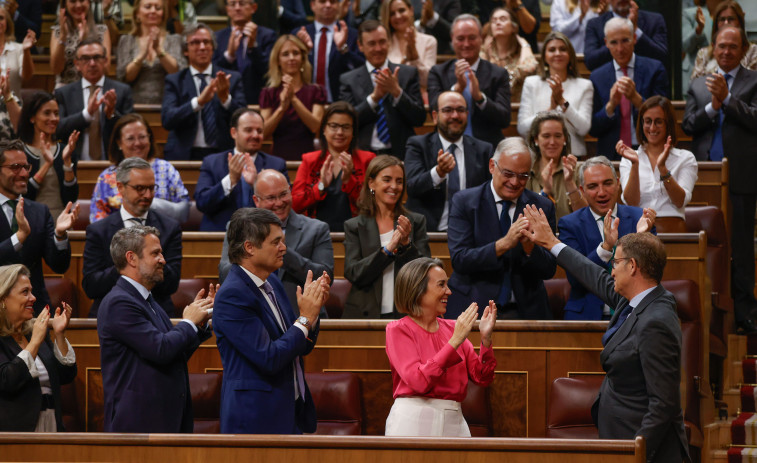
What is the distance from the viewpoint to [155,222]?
161 inches

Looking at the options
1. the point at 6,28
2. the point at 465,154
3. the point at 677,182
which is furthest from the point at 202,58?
the point at 677,182

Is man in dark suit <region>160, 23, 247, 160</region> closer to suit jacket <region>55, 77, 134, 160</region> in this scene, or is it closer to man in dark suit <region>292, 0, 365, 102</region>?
suit jacket <region>55, 77, 134, 160</region>

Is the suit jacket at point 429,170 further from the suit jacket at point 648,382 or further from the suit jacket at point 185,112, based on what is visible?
the suit jacket at point 648,382

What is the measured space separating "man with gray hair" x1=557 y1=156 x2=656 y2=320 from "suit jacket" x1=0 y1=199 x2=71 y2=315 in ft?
6.44

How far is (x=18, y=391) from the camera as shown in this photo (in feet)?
10.8

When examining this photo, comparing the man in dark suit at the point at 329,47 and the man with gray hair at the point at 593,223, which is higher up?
the man in dark suit at the point at 329,47

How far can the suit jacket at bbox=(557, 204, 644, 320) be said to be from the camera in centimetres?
383

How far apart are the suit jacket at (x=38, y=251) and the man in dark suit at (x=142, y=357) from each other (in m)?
1.01

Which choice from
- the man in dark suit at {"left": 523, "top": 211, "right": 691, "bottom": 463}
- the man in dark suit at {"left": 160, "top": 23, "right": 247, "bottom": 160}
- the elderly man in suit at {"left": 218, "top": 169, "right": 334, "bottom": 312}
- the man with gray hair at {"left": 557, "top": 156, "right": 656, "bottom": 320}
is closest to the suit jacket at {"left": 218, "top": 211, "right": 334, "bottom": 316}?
the elderly man in suit at {"left": 218, "top": 169, "right": 334, "bottom": 312}

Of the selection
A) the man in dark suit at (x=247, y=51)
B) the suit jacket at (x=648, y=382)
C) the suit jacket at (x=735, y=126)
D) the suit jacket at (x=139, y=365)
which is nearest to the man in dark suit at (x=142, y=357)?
the suit jacket at (x=139, y=365)

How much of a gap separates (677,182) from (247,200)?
6.19ft

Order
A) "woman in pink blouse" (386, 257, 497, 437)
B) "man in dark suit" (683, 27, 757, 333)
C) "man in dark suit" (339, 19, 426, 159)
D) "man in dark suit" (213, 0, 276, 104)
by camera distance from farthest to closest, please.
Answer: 1. "man in dark suit" (213, 0, 276, 104)
2. "man in dark suit" (339, 19, 426, 159)
3. "man in dark suit" (683, 27, 757, 333)
4. "woman in pink blouse" (386, 257, 497, 437)

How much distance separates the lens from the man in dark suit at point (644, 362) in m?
2.82

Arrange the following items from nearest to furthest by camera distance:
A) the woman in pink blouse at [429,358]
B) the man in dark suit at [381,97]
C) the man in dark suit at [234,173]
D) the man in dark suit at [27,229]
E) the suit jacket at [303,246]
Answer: the woman in pink blouse at [429,358]
the suit jacket at [303,246]
the man in dark suit at [27,229]
the man in dark suit at [234,173]
the man in dark suit at [381,97]
